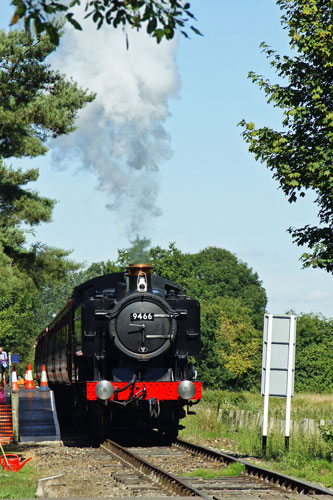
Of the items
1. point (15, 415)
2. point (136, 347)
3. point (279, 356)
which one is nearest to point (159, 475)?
point (279, 356)

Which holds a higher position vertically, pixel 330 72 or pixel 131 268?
pixel 330 72

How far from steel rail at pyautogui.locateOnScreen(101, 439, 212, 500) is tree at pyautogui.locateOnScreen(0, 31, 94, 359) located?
9.61 m

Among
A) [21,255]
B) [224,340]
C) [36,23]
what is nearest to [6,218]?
[21,255]

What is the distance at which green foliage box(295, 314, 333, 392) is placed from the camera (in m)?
70.4

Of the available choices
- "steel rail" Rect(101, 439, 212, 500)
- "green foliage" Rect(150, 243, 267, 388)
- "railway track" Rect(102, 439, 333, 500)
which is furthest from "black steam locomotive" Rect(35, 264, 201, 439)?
"green foliage" Rect(150, 243, 267, 388)

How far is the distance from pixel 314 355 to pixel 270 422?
5899 cm

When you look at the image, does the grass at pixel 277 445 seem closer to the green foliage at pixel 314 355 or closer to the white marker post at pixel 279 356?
the white marker post at pixel 279 356

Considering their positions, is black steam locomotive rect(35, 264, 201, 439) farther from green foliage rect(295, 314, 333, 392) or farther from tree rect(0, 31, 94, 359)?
green foliage rect(295, 314, 333, 392)

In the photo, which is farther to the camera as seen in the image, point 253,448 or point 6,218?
point 6,218

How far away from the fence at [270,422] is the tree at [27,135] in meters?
7.60

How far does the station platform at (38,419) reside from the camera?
57.8 ft

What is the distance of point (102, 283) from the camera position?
54.0ft

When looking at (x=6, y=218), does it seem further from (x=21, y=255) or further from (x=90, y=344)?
(x=90, y=344)

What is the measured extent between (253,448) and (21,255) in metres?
14.1
